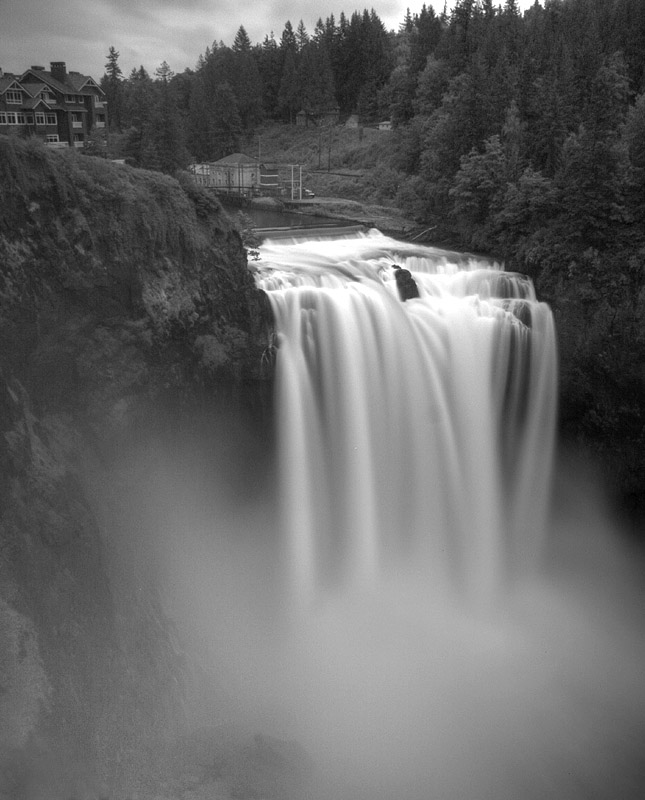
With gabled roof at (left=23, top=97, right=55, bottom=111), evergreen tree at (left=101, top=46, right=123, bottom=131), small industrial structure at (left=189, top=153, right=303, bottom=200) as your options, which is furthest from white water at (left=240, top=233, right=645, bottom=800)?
evergreen tree at (left=101, top=46, right=123, bottom=131)

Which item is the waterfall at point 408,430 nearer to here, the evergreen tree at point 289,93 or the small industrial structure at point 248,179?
the small industrial structure at point 248,179

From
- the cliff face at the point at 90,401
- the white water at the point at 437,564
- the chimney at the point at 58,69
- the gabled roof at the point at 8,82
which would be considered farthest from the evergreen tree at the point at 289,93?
the cliff face at the point at 90,401

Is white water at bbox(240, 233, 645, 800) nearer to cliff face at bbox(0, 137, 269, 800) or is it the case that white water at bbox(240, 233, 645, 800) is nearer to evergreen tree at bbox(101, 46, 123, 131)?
cliff face at bbox(0, 137, 269, 800)

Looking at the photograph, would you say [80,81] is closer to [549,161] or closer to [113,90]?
[549,161]

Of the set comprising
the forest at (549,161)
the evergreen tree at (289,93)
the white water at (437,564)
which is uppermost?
the evergreen tree at (289,93)

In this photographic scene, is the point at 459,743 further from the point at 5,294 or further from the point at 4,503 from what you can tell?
the point at 5,294

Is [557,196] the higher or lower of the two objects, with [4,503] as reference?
higher

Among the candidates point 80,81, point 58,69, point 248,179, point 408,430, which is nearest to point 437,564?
point 408,430

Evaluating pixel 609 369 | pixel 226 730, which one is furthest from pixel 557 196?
pixel 226 730
